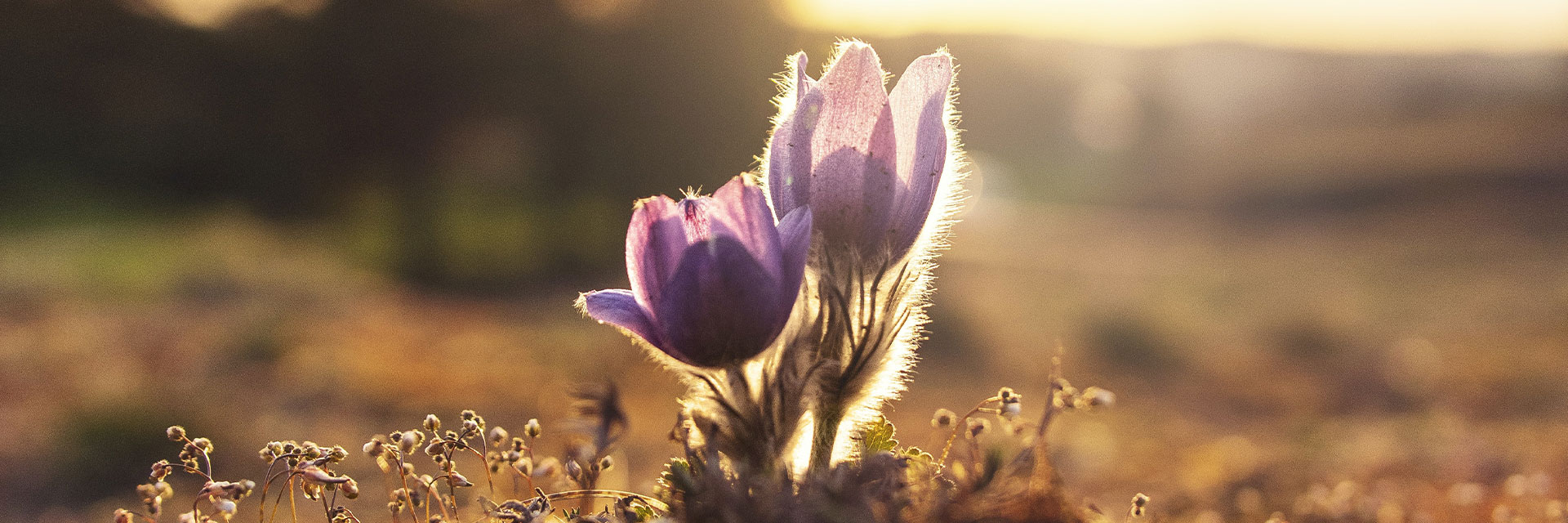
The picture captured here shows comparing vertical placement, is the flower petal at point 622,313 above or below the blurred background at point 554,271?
below

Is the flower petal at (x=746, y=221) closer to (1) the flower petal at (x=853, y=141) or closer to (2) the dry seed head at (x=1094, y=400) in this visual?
(1) the flower petal at (x=853, y=141)

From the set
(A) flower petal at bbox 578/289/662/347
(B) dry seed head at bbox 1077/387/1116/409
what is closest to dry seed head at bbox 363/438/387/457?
(A) flower petal at bbox 578/289/662/347

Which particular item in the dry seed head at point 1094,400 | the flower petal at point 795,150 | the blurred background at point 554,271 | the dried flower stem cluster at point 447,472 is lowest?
the dried flower stem cluster at point 447,472

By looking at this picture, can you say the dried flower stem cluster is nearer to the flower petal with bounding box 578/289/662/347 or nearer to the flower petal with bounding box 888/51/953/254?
the flower petal with bounding box 578/289/662/347

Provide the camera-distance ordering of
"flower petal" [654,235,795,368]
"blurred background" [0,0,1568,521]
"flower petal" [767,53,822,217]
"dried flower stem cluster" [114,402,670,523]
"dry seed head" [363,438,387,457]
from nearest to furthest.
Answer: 1. "flower petal" [654,235,795,368]
2. "flower petal" [767,53,822,217]
3. "dried flower stem cluster" [114,402,670,523]
4. "dry seed head" [363,438,387,457]
5. "blurred background" [0,0,1568,521]

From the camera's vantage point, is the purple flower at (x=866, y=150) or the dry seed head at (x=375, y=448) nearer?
the purple flower at (x=866, y=150)

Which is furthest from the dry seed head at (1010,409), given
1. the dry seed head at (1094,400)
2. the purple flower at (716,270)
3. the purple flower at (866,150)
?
the purple flower at (716,270)
